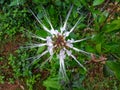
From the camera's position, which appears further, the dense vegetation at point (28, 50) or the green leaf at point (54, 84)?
the dense vegetation at point (28, 50)

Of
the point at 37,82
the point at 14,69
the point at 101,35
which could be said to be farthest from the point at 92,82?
the point at 101,35

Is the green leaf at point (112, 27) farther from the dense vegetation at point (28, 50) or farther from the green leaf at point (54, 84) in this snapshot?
the dense vegetation at point (28, 50)

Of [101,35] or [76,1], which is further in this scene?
[76,1]

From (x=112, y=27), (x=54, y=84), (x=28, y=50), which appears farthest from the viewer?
(x=28, y=50)

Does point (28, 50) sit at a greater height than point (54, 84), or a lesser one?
greater

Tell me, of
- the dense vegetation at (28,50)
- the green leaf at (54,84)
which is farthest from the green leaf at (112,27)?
the dense vegetation at (28,50)

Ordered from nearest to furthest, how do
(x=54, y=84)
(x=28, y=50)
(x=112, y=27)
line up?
(x=112, y=27), (x=54, y=84), (x=28, y=50)

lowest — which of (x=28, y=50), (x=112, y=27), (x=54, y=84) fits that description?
(x=54, y=84)

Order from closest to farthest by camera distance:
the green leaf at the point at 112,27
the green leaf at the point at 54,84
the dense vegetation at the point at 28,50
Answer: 1. the green leaf at the point at 112,27
2. the green leaf at the point at 54,84
3. the dense vegetation at the point at 28,50

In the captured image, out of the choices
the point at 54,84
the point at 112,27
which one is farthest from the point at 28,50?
the point at 112,27

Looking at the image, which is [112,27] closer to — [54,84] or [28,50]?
[54,84]

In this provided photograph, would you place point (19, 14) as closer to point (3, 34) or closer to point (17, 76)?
point (3, 34)
